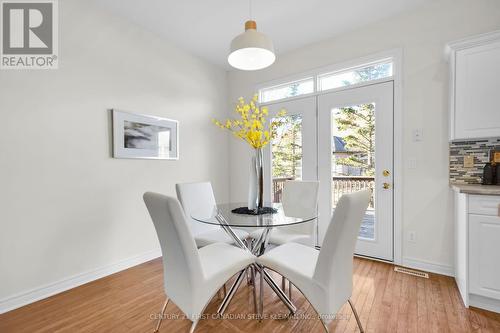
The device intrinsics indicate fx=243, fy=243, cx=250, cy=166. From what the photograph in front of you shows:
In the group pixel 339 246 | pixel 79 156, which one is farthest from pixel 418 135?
pixel 79 156

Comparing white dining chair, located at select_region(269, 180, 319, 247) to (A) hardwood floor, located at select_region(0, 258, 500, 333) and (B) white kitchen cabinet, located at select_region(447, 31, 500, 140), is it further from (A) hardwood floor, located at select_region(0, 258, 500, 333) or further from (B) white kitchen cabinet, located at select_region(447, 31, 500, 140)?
(B) white kitchen cabinet, located at select_region(447, 31, 500, 140)

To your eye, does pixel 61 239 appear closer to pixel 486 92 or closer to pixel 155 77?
pixel 155 77

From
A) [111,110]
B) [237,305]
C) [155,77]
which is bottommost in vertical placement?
[237,305]

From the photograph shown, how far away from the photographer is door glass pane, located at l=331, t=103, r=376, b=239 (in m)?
2.88

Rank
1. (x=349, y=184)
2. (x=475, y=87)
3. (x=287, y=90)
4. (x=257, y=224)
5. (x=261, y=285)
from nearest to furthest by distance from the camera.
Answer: (x=257, y=224) → (x=261, y=285) → (x=475, y=87) → (x=349, y=184) → (x=287, y=90)

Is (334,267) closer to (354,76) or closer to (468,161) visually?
(468,161)

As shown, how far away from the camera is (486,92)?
80.4 inches

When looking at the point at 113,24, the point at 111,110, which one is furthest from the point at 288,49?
the point at 111,110

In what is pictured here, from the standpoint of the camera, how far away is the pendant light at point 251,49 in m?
1.70

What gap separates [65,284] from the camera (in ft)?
7.44

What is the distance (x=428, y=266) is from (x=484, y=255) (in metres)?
0.79

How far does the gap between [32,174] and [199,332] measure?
1.93 meters

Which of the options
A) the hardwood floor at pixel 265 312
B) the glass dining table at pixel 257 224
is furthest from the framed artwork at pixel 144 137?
the hardwood floor at pixel 265 312

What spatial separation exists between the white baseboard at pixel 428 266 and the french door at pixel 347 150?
173 mm
